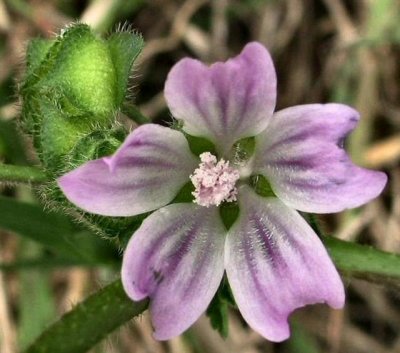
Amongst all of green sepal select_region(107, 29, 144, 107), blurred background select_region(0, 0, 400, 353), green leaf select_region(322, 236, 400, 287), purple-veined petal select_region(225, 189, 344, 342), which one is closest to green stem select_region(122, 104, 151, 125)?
green sepal select_region(107, 29, 144, 107)

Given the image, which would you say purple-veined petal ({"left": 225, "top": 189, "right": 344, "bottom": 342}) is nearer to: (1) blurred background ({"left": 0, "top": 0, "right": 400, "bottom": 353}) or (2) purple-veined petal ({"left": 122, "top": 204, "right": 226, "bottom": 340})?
(2) purple-veined petal ({"left": 122, "top": 204, "right": 226, "bottom": 340})

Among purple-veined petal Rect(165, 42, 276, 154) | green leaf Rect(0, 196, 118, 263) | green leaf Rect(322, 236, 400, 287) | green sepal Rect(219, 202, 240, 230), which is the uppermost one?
Answer: purple-veined petal Rect(165, 42, 276, 154)

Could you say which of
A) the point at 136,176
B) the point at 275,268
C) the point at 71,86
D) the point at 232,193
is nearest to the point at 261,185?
the point at 232,193

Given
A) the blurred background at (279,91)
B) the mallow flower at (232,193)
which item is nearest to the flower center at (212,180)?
the mallow flower at (232,193)

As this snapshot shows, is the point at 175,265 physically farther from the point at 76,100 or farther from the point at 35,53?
the point at 35,53

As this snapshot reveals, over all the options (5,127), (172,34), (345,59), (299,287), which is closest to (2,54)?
(172,34)

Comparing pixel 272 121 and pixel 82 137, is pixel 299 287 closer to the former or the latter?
pixel 272 121
